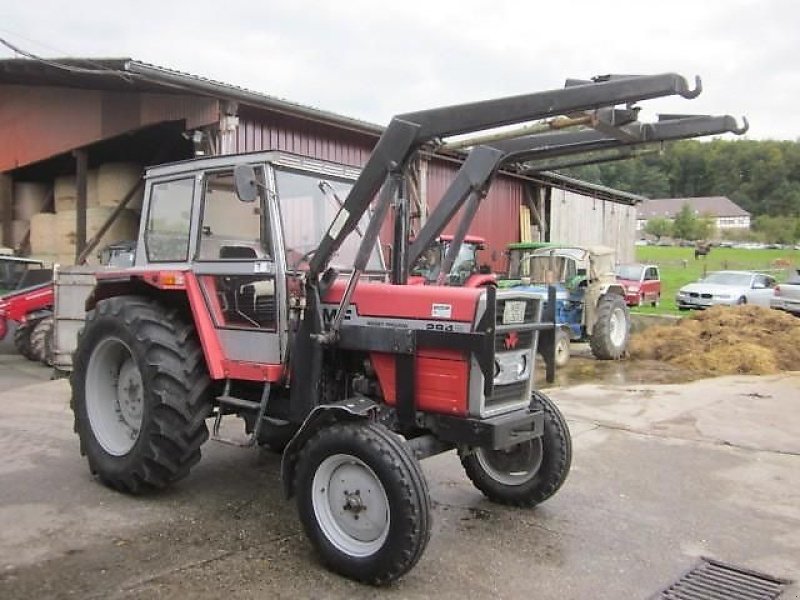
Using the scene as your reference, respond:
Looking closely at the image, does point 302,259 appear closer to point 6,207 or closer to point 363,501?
point 363,501

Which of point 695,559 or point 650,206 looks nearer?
point 695,559

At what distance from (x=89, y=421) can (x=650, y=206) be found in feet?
382

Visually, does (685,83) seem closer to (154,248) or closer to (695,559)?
(695,559)

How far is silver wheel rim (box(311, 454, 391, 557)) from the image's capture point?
3.61 metres

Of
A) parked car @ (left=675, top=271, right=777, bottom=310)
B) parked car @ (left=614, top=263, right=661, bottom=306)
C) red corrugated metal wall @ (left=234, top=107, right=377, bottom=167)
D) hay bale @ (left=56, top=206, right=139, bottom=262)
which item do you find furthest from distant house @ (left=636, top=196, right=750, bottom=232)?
hay bale @ (left=56, top=206, right=139, bottom=262)

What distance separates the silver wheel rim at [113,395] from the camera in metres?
5.08

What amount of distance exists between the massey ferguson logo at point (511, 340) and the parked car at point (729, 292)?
18.5 meters

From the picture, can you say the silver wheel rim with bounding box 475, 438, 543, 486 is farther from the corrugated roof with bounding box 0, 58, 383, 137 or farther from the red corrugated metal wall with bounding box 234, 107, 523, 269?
the corrugated roof with bounding box 0, 58, 383, 137

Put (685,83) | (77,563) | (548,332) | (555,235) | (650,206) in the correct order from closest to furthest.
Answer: (685,83) < (77,563) < (548,332) < (555,235) < (650,206)

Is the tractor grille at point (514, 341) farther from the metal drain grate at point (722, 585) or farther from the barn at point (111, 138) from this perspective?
the barn at point (111, 138)

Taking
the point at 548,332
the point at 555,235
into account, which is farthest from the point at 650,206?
the point at 548,332

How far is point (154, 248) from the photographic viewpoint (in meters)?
5.05

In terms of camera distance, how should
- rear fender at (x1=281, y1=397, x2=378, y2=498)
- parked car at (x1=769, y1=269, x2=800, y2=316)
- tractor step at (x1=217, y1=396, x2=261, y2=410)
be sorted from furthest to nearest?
parked car at (x1=769, y1=269, x2=800, y2=316) → tractor step at (x1=217, y1=396, x2=261, y2=410) → rear fender at (x1=281, y1=397, x2=378, y2=498)

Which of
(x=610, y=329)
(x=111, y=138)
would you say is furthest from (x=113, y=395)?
(x=610, y=329)
